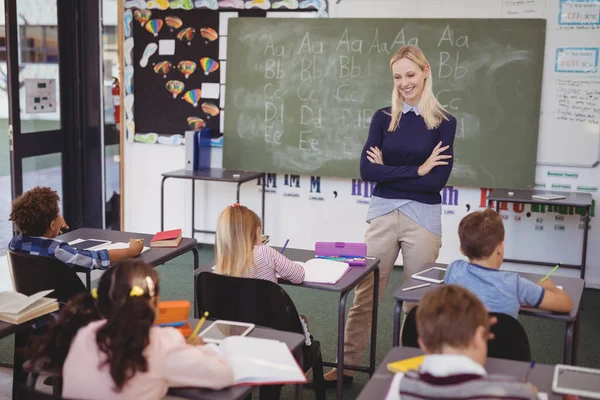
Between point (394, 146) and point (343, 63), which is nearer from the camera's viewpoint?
point (394, 146)

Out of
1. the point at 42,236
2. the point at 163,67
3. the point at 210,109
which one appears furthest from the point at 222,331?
the point at 163,67

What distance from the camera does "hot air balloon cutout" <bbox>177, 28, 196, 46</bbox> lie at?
245 inches

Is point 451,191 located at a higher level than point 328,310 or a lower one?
higher

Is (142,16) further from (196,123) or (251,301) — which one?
(251,301)

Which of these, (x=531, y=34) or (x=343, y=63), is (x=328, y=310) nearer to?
(x=343, y=63)

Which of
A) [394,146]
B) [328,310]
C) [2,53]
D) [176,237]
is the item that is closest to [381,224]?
[394,146]

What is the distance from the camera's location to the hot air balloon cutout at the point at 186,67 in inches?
246

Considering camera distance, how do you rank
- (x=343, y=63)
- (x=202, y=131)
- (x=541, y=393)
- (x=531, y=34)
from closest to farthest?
1. (x=541, y=393)
2. (x=531, y=34)
3. (x=343, y=63)
4. (x=202, y=131)

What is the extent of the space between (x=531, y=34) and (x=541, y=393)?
391 centimetres

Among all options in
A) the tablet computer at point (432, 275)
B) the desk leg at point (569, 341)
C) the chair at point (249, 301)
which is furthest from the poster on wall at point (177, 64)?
the desk leg at point (569, 341)

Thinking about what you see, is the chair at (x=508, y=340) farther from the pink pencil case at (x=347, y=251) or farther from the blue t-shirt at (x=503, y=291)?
the pink pencil case at (x=347, y=251)

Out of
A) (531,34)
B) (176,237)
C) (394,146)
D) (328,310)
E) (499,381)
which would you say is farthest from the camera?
(531,34)

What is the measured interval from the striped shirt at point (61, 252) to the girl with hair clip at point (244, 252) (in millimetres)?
604

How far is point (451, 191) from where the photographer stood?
5855 mm
